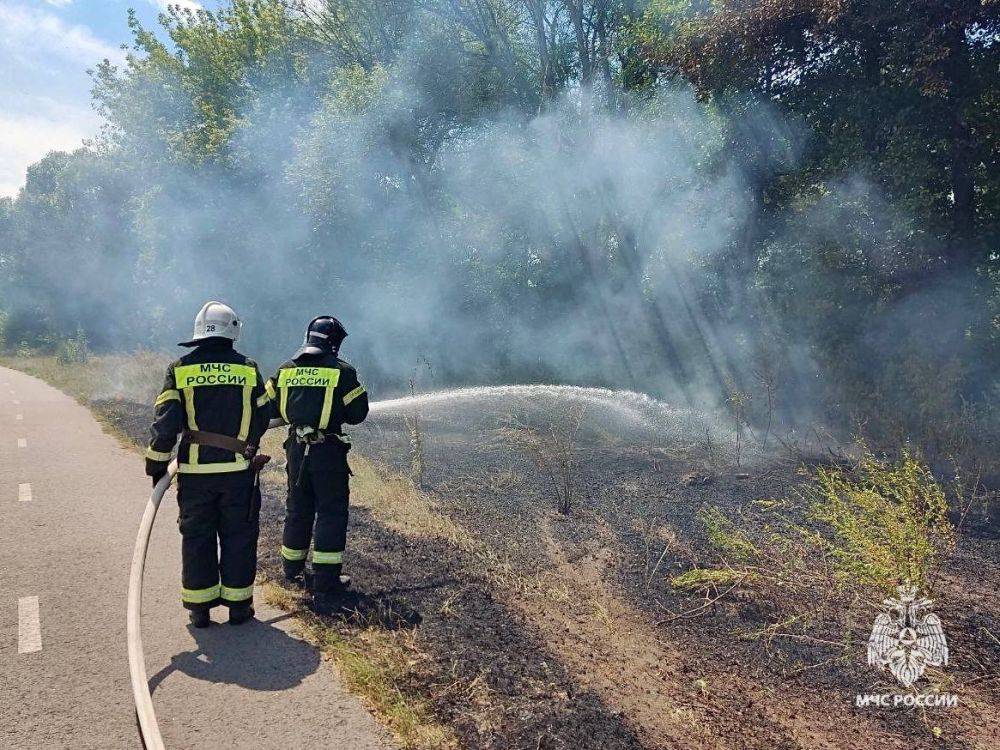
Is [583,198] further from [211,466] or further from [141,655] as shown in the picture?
[141,655]

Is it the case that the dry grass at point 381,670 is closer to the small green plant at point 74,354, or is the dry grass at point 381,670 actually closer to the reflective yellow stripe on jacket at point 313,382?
the reflective yellow stripe on jacket at point 313,382

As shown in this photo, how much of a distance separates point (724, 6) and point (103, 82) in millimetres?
26805

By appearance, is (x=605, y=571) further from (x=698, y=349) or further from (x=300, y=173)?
(x=300, y=173)

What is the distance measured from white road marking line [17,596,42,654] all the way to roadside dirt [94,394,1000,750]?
1328 millimetres

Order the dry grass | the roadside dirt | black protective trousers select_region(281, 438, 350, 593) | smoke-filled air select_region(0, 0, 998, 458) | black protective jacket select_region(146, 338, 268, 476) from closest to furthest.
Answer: the dry grass
the roadside dirt
black protective jacket select_region(146, 338, 268, 476)
black protective trousers select_region(281, 438, 350, 593)
smoke-filled air select_region(0, 0, 998, 458)

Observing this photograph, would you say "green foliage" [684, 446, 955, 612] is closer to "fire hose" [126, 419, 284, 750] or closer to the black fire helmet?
the black fire helmet

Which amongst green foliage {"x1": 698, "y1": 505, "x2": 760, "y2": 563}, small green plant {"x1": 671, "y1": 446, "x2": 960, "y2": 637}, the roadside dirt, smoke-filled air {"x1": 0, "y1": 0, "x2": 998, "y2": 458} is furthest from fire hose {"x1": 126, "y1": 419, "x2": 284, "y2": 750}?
smoke-filled air {"x1": 0, "y1": 0, "x2": 998, "y2": 458}

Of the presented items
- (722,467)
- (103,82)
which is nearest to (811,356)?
(722,467)

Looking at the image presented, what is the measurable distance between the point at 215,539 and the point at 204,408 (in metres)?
0.76

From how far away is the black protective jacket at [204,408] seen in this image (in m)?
3.76

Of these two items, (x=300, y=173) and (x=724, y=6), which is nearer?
(x=724, y=6)

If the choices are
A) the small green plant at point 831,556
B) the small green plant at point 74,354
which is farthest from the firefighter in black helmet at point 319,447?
the small green plant at point 74,354

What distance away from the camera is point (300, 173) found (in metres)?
16.0

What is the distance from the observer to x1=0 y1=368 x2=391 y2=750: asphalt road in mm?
2809
